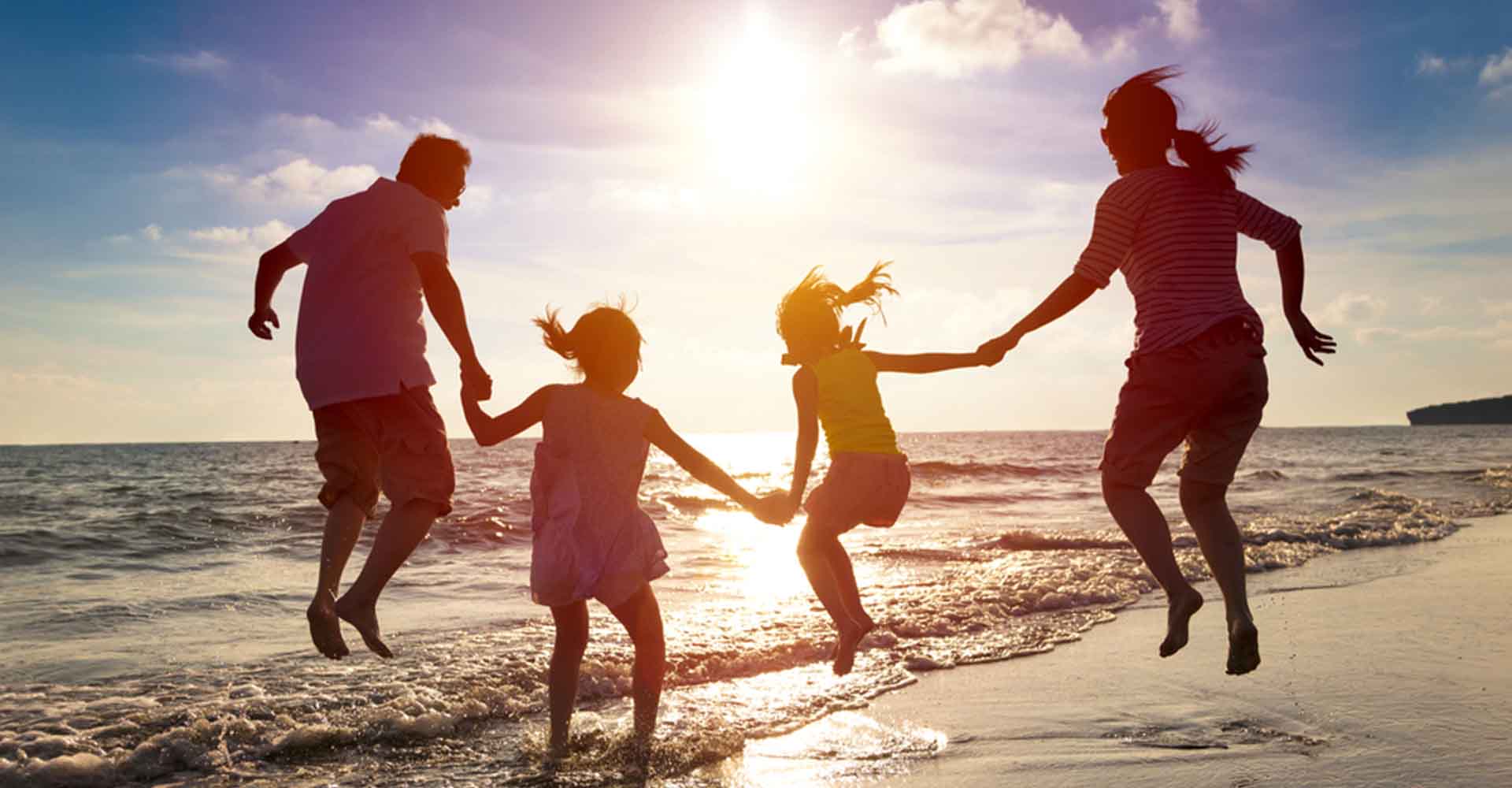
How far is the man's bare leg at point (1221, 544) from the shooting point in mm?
4215

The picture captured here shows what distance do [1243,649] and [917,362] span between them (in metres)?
2.10

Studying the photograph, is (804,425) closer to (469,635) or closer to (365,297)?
(365,297)

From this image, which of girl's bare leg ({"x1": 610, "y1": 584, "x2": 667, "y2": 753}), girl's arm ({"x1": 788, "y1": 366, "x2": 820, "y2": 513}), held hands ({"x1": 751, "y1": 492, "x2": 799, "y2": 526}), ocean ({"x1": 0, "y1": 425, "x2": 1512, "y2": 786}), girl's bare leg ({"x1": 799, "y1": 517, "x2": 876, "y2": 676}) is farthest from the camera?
girl's bare leg ({"x1": 799, "y1": 517, "x2": 876, "y2": 676})

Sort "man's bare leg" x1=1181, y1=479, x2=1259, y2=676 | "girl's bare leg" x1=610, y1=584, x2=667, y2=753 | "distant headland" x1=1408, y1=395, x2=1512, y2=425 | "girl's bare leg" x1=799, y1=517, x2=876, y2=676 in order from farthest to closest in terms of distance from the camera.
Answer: "distant headland" x1=1408, y1=395, x2=1512, y2=425 → "girl's bare leg" x1=799, y1=517, x2=876, y2=676 → "girl's bare leg" x1=610, y1=584, x2=667, y2=753 → "man's bare leg" x1=1181, y1=479, x2=1259, y2=676

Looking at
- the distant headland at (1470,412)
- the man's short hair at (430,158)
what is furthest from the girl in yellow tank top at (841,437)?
the distant headland at (1470,412)

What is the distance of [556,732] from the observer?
15.3ft

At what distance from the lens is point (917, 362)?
5473 mm

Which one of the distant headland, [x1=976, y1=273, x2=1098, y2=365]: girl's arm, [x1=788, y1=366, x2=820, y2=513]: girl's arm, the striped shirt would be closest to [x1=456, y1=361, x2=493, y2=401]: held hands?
[x1=788, y1=366, x2=820, y2=513]: girl's arm

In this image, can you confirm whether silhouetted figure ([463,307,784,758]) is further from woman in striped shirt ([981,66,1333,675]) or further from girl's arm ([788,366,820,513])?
woman in striped shirt ([981,66,1333,675])

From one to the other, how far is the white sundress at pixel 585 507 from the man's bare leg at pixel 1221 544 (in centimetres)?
228

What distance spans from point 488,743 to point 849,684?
2.13m

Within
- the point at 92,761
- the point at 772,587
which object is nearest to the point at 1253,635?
the point at 92,761

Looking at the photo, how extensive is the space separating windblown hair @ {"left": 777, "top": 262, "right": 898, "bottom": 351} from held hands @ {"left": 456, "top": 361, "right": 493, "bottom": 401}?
5.94ft

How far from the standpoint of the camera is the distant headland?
161m
